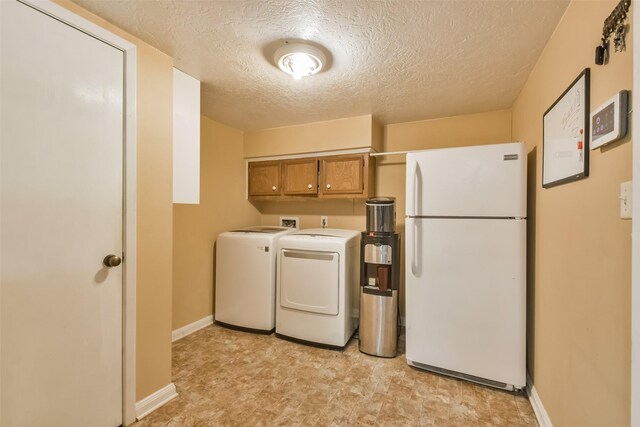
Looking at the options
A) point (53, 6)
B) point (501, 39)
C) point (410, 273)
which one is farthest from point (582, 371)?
point (53, 6)

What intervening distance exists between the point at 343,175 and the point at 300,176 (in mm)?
522

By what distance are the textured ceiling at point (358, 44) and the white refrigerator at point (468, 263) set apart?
1.87 ft

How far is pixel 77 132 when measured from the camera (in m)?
1.34

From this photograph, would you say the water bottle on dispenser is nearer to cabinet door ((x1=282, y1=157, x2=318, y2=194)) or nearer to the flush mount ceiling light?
cabinet door ((x1=282, y1=157, x2=318, y2=194))

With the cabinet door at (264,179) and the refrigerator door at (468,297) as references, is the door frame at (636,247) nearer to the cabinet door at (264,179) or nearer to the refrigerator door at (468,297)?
the refrigerator door at (468,297)

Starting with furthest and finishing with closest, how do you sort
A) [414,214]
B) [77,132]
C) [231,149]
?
[231,149] → [414,214] → [77,132]

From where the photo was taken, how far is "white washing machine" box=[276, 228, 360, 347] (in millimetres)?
2496

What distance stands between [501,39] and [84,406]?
2.94 m

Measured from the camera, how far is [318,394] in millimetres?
1887

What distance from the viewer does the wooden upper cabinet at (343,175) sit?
287 centimetres

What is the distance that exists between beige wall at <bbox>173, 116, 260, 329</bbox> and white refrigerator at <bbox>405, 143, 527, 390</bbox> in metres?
2.07

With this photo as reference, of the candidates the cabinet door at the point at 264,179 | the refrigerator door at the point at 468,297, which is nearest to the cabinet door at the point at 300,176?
the cabinet door at the point at 264,179

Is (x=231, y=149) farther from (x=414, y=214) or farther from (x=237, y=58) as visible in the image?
(x=414, y=214)

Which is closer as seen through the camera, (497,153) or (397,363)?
(497,153)
